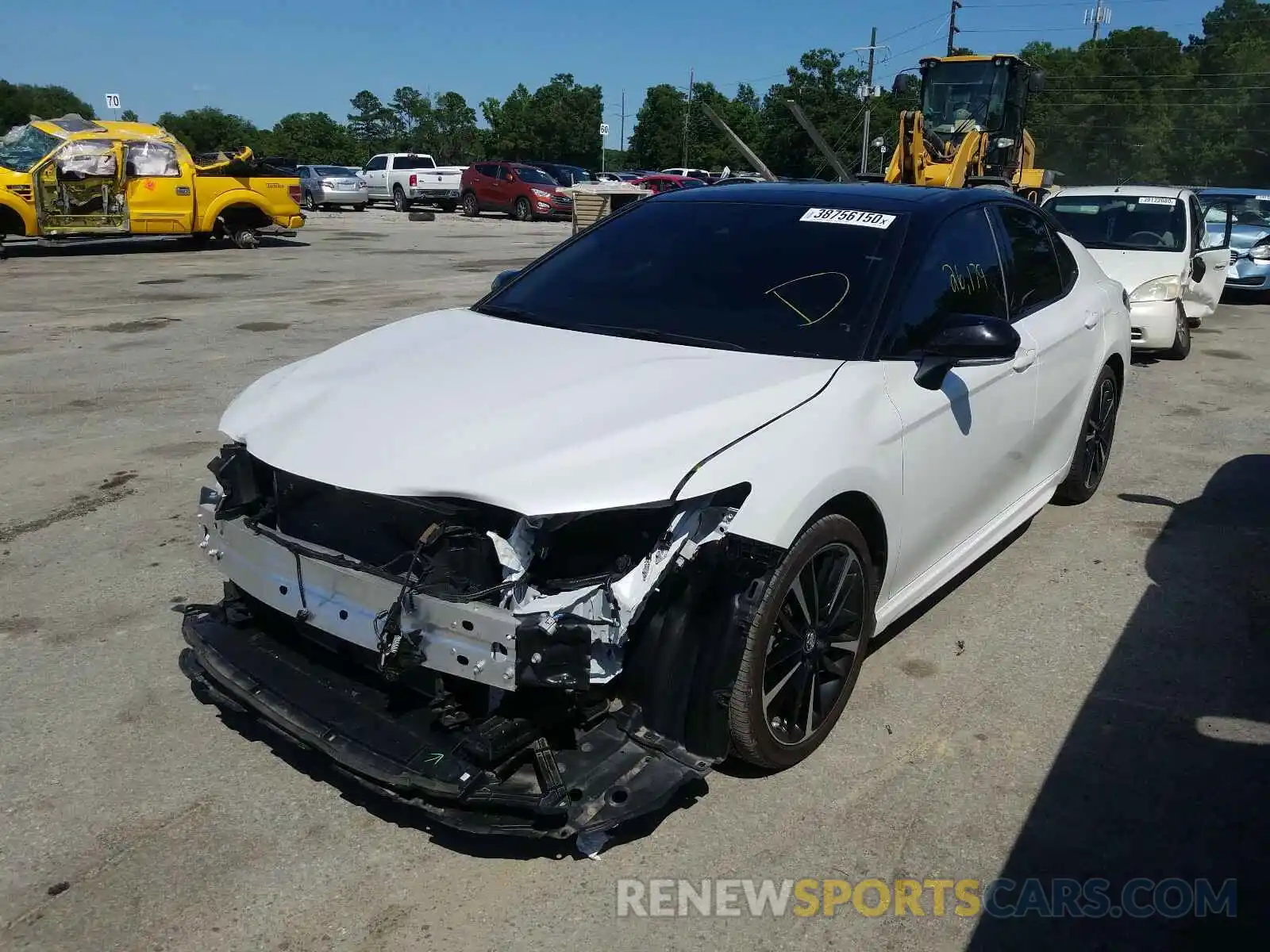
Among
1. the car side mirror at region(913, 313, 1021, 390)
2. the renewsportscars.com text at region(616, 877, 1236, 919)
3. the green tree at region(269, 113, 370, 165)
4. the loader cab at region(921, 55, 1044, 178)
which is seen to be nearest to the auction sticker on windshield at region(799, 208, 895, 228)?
the car side mirror at region(913, 313, 1021, 390)

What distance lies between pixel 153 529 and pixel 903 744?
3749 millimetres

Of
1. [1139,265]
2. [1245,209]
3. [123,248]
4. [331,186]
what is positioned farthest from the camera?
[331,186]

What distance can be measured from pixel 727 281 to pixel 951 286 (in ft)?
2.78

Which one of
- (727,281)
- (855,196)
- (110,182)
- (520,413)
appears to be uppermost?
(110,182)

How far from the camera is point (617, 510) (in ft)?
8.73

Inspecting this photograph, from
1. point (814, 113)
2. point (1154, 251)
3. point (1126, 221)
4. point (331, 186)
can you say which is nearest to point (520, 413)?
point (1154, 251)

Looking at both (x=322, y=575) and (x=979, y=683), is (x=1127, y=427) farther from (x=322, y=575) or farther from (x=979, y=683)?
(x=322, y=575)

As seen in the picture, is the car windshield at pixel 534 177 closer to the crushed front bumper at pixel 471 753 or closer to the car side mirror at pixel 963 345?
the car side mirror at pixel 963 345

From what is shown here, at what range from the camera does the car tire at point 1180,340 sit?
998 centimetres

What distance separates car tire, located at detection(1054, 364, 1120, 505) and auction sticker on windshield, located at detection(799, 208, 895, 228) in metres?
2.02

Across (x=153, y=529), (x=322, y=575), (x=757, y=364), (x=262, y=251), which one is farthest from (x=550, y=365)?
(x=262, y=251)

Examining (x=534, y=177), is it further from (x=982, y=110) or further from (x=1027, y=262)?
(x=1027, y=262)

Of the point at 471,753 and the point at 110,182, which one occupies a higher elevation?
the point at 110,182

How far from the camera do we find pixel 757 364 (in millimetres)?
3283
